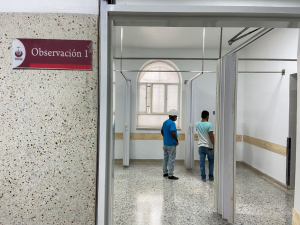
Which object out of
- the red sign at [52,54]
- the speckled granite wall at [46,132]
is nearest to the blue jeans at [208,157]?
the speckled granite wall at [46,132]

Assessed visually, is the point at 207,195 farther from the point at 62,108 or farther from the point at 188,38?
the point at 188,38

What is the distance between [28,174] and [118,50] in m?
5.09

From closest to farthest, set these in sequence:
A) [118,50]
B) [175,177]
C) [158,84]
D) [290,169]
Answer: [290,169], [175,177], [118,50], [158,84]

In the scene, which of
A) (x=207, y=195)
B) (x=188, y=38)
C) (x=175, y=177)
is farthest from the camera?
(x=188, y=38)

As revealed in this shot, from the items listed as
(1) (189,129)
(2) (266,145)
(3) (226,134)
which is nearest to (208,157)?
(1) (189,129)

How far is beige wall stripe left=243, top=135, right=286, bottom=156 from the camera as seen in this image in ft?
13.5

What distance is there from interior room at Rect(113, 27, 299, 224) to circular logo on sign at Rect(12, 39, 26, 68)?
2326 millimetres

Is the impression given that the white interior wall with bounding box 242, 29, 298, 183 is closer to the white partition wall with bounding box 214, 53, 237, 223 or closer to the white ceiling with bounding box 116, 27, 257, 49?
the white ceiling with bounding box 116, 27, 257, 49

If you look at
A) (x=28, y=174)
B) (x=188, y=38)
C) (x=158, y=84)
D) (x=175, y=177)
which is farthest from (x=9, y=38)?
(x=158, y=84)

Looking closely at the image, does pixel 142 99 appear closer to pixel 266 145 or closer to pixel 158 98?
pixel 158 98

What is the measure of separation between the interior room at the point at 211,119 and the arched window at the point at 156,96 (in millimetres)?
32

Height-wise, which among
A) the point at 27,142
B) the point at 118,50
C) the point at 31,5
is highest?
the point at 118,50

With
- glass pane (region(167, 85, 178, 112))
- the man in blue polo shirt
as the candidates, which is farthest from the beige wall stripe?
glass pane (region(167, 85, 178, 112))

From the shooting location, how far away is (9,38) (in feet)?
3.55
